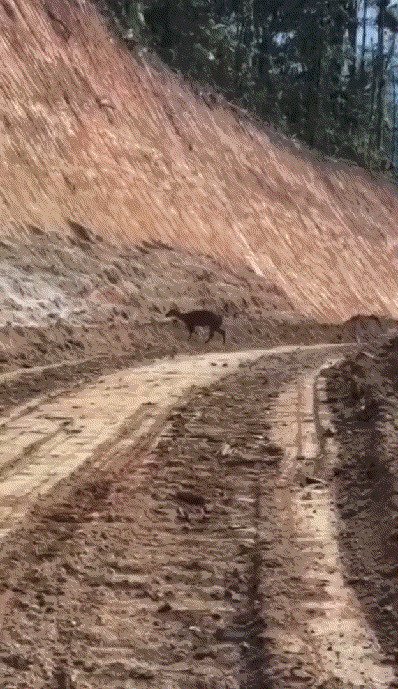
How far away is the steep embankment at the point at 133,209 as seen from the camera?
893 inches

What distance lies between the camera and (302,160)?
146 feet

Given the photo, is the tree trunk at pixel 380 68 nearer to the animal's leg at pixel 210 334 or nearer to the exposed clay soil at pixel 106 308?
the exposed clay soil at pixel 106 308

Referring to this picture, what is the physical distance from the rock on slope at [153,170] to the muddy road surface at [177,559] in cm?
1487

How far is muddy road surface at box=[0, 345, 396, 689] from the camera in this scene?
461 centimetres

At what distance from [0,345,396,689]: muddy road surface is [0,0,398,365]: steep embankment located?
840cm

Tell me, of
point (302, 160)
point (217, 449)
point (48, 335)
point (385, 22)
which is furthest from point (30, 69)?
point (385, 22)

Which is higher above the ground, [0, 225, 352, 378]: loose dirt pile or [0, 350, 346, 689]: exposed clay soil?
[0, 350, 346, 689]: exposed clay soil

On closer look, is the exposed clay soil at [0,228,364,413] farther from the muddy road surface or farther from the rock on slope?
the muddy road surface

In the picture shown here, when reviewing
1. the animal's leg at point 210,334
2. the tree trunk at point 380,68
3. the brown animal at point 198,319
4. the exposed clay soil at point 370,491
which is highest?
the tree trunk at point 380,68

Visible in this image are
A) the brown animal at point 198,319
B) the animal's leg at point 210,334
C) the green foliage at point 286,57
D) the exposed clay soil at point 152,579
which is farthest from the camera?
the green foliage at point 286,57

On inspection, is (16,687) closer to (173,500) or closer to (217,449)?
(173,500)

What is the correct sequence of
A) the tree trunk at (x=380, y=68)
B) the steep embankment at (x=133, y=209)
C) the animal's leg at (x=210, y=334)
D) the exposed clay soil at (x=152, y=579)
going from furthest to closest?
the tree trunk at (x=380, y=68) < the animal's leg at (x=210, y=334) < the steep embankment at (x=133, y=209) < the exposed clay soil at (x=152, y=579)

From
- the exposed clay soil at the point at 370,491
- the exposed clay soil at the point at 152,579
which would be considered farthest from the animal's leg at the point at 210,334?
the exposed clay soil at the point at 152,579

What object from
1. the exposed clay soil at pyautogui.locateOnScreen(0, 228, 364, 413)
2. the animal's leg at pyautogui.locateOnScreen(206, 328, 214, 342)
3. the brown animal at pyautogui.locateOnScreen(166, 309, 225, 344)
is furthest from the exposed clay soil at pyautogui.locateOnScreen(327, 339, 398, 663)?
the animal's leg at pyautogui.locateOnScreen(206, 328, 214, 342)
